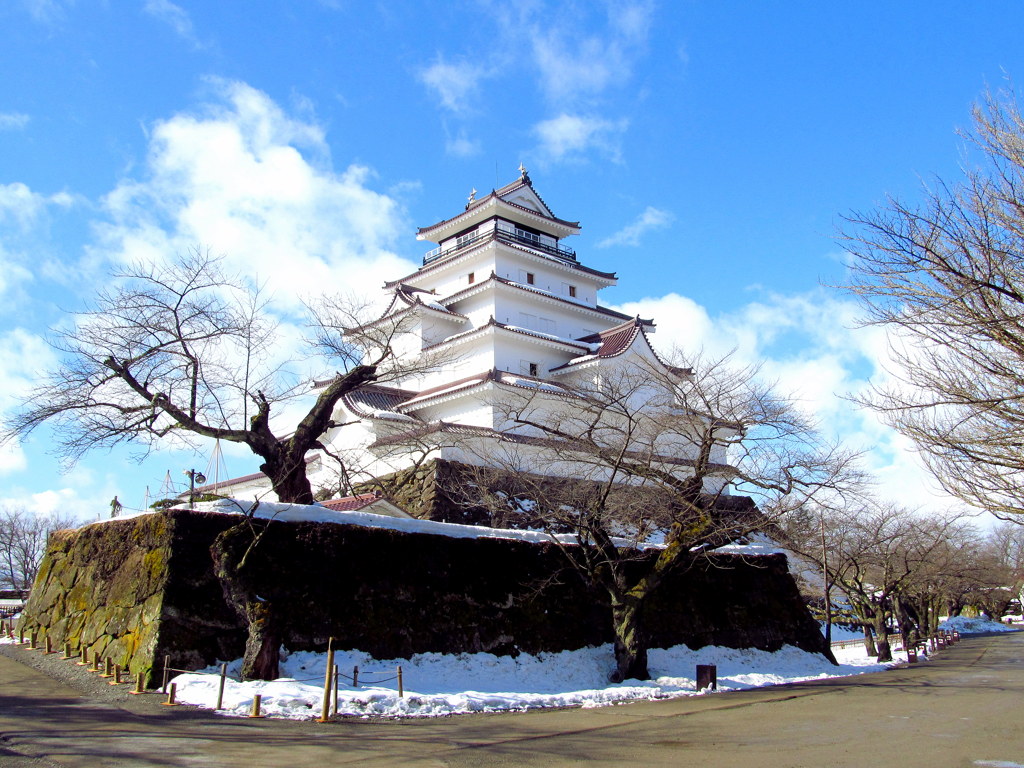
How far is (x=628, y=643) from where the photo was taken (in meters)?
13.8

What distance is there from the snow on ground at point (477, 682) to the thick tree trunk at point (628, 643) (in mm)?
207

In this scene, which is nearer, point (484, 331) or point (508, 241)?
point (484, 331)

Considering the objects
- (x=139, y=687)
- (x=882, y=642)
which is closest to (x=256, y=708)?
(x=139, y=687)

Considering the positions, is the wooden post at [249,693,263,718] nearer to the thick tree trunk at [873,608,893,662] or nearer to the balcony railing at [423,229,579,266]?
the thick tree trunk at [873,608,893,662]

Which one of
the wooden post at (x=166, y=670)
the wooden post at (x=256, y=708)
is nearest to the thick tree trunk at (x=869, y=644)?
the wooden post at (x=256, y=708)

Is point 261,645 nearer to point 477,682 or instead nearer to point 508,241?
point 477,682

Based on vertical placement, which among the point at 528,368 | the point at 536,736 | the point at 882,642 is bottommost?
the point at 536,736

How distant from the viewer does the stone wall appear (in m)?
10.9

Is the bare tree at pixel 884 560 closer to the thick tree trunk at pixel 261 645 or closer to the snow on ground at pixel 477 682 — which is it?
the snow on ground at pixel 477 682

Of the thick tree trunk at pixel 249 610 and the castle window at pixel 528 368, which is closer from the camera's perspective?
the thick tree trunk at pixel 249 610

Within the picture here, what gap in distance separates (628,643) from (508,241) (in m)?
21.6

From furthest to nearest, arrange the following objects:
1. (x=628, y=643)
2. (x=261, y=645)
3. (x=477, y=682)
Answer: (x=628, y=643) < (x=477, y=682) < (x=261, y=645)

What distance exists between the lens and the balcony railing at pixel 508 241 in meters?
32.2

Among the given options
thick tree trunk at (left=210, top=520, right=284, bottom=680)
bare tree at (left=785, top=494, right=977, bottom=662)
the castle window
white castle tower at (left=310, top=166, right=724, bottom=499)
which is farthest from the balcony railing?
thick tree trunk at (left=210, top=520, right=284, bottom=680)
